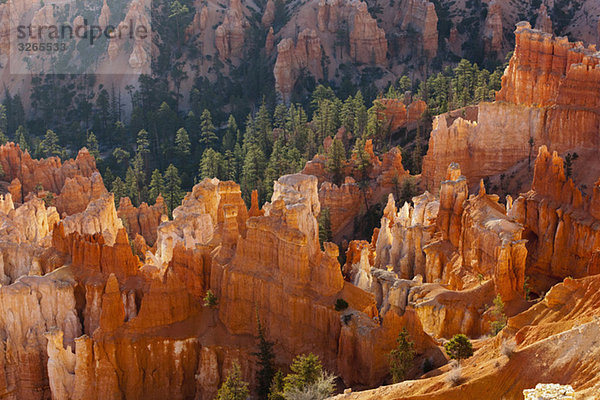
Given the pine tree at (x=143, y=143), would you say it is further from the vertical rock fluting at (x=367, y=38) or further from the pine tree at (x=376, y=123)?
the vertical rock fluting at (x=367, y=38)

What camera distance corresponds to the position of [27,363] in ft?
105

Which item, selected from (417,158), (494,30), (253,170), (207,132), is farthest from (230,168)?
(494,30)

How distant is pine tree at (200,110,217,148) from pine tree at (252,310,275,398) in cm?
6014

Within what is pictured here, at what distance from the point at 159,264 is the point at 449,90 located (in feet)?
159

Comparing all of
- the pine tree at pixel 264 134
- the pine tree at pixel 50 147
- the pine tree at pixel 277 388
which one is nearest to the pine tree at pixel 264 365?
the pine tree at pixel 277 388

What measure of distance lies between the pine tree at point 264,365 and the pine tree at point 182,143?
58.9 meters

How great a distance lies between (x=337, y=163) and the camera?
2537 inches

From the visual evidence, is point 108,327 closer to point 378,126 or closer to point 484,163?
point 484,163

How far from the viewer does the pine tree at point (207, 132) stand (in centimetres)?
8800

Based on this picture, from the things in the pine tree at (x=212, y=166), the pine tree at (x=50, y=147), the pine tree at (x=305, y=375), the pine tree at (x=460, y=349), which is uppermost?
the pine tree at (x=460, y=349)

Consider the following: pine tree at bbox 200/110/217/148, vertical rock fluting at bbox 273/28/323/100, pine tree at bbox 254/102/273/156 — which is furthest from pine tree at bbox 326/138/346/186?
vertical rock fluting at bbox 273/28/323/100

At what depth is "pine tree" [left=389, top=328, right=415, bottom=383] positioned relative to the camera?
2418cm

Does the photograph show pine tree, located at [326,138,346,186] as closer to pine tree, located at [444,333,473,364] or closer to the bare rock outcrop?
the bare rock outcrop

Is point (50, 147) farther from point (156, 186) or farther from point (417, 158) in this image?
point (417, 158)
